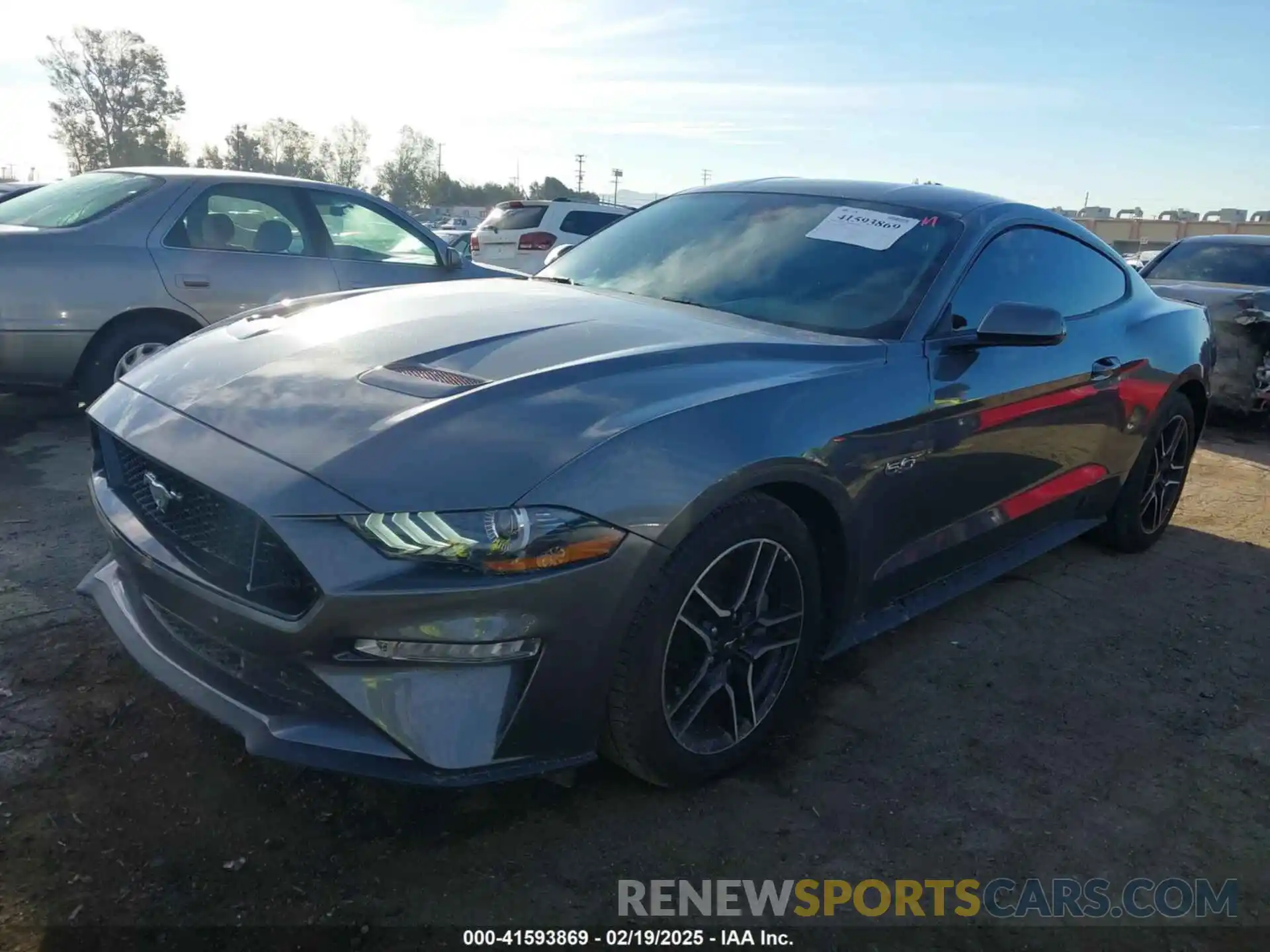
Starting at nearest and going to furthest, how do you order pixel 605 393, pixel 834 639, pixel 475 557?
pixel 475 557 < pixel 605 393 < pixel 834 639

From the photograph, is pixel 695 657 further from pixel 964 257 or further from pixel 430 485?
pixel 964 257

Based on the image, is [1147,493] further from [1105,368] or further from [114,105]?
[114,105]

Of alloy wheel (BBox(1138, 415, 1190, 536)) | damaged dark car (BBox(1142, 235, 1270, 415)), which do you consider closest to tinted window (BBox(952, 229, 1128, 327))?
alloy wheel (BBox(1138, 415, 1190, 536))

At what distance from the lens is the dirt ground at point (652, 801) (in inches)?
80.1

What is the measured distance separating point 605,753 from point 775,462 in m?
0.82

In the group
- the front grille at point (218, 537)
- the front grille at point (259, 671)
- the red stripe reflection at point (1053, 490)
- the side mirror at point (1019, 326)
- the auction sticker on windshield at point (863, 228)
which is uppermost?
the auction sticker on windshield at point (863, 228)

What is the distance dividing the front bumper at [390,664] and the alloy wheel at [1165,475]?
3.33 metres

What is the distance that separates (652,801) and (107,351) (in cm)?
429

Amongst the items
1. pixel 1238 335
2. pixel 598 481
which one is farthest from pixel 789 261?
pixel 1238 335

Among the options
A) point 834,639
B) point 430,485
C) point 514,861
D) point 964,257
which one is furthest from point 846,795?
point 964,257

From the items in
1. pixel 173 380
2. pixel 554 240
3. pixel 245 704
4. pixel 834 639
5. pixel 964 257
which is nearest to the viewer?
pixel 245 704

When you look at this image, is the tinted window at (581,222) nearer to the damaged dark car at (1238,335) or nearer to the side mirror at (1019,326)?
the damaged dark car at (1238,335)

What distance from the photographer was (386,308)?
2.94 m

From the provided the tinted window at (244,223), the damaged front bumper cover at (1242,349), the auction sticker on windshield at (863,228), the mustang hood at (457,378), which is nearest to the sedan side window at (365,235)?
the tinted window at (244,223)
